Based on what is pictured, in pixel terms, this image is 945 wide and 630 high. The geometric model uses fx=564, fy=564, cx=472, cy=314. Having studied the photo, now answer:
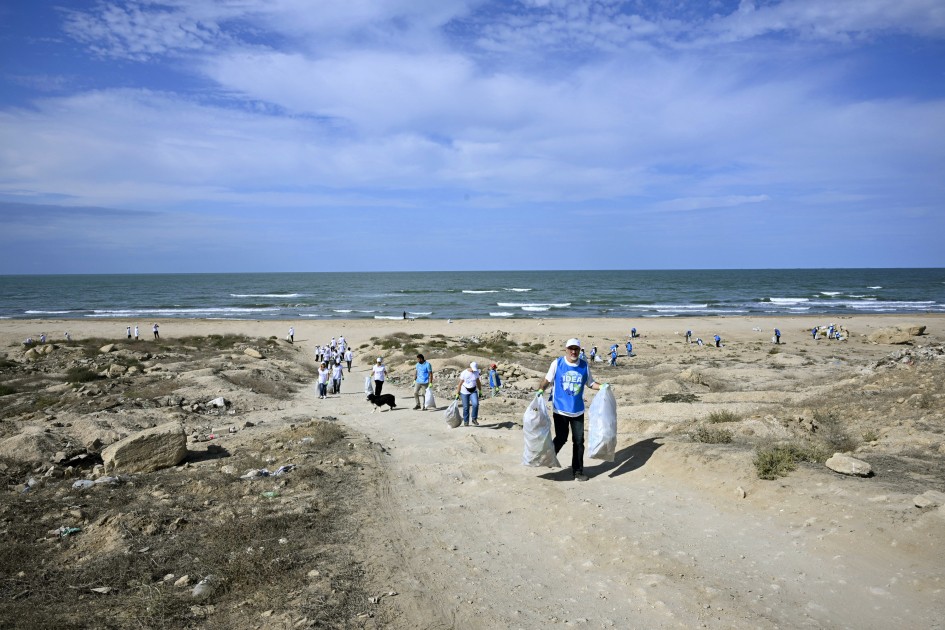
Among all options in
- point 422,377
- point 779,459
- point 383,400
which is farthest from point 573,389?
point 383,400

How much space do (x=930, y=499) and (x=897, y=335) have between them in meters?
34.4

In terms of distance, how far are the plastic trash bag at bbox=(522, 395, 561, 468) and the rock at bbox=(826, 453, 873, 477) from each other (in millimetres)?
3212

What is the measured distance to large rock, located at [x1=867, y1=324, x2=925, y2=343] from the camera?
107 ft

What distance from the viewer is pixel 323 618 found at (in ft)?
14.4

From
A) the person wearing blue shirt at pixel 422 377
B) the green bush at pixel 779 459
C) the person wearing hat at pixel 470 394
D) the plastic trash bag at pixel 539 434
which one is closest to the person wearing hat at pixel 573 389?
the plastic trash bag at pixel 539 434

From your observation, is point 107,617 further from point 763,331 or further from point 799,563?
point 763,331

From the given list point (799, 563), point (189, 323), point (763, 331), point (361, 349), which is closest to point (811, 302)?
point (763, 331)

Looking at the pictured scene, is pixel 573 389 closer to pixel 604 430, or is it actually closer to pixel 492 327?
pixel 604 430

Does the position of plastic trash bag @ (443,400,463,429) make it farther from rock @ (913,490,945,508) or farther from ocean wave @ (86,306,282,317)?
ocean wave @ (86,306,282,317)

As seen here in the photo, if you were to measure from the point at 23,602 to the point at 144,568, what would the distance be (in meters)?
0.91

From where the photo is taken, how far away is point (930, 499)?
520cm

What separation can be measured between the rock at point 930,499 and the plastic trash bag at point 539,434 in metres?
3.81

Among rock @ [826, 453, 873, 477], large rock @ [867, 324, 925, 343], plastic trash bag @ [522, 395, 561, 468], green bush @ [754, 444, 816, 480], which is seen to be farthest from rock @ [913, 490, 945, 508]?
large rock @ [867, 324, 925, 343]

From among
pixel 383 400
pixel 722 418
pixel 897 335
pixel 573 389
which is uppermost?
pixel 573 389
